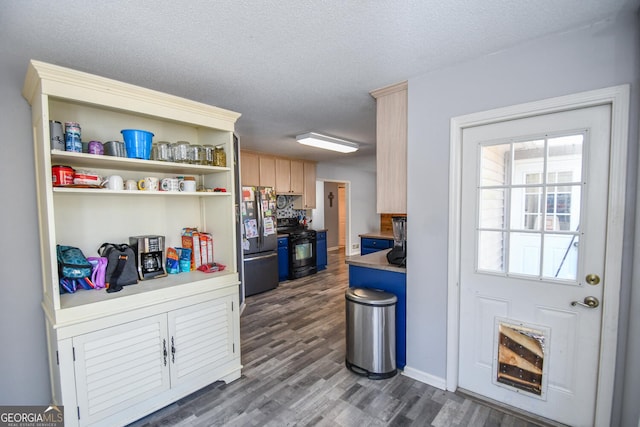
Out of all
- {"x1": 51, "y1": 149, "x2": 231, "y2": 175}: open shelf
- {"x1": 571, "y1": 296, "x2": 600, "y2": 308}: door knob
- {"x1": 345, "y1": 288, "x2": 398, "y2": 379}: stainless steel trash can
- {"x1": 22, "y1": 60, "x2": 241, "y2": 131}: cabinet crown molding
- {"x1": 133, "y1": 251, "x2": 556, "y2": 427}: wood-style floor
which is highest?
{"x1": 22, "y1": 60, "x2": 241, "y2": 131}: cabinet crown molding

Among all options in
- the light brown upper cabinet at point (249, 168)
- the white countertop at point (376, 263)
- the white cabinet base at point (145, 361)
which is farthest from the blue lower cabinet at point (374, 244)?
the white cabinet base at point (145, 361)

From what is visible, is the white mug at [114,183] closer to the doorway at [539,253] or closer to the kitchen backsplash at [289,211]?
the doorway at [539,253]

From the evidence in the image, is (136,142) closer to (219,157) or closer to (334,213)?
(219,157)

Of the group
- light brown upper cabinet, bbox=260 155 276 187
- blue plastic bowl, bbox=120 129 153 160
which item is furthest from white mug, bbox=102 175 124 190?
light brown upper cabinet, bbox=260 155 276 187

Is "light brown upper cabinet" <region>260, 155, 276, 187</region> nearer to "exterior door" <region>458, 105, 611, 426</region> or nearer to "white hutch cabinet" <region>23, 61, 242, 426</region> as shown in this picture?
"white hutch cabinet" <region>23, 61, 242, 426</region>

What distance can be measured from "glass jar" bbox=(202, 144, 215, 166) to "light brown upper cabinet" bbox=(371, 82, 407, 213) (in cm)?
144

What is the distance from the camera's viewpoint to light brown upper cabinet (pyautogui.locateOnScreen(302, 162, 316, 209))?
612cm

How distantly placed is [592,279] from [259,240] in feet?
12.6

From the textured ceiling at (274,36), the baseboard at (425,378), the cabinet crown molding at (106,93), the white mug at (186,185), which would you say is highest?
the textured ceiling at (274,36)

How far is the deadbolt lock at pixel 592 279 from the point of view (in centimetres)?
163

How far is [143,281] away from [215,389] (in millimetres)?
1016

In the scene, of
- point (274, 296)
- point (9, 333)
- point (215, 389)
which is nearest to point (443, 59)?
point (215, 389)

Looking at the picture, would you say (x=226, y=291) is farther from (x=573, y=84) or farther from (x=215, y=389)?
(x=573, y=84)

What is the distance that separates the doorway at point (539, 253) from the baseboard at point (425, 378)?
51 millimetres
